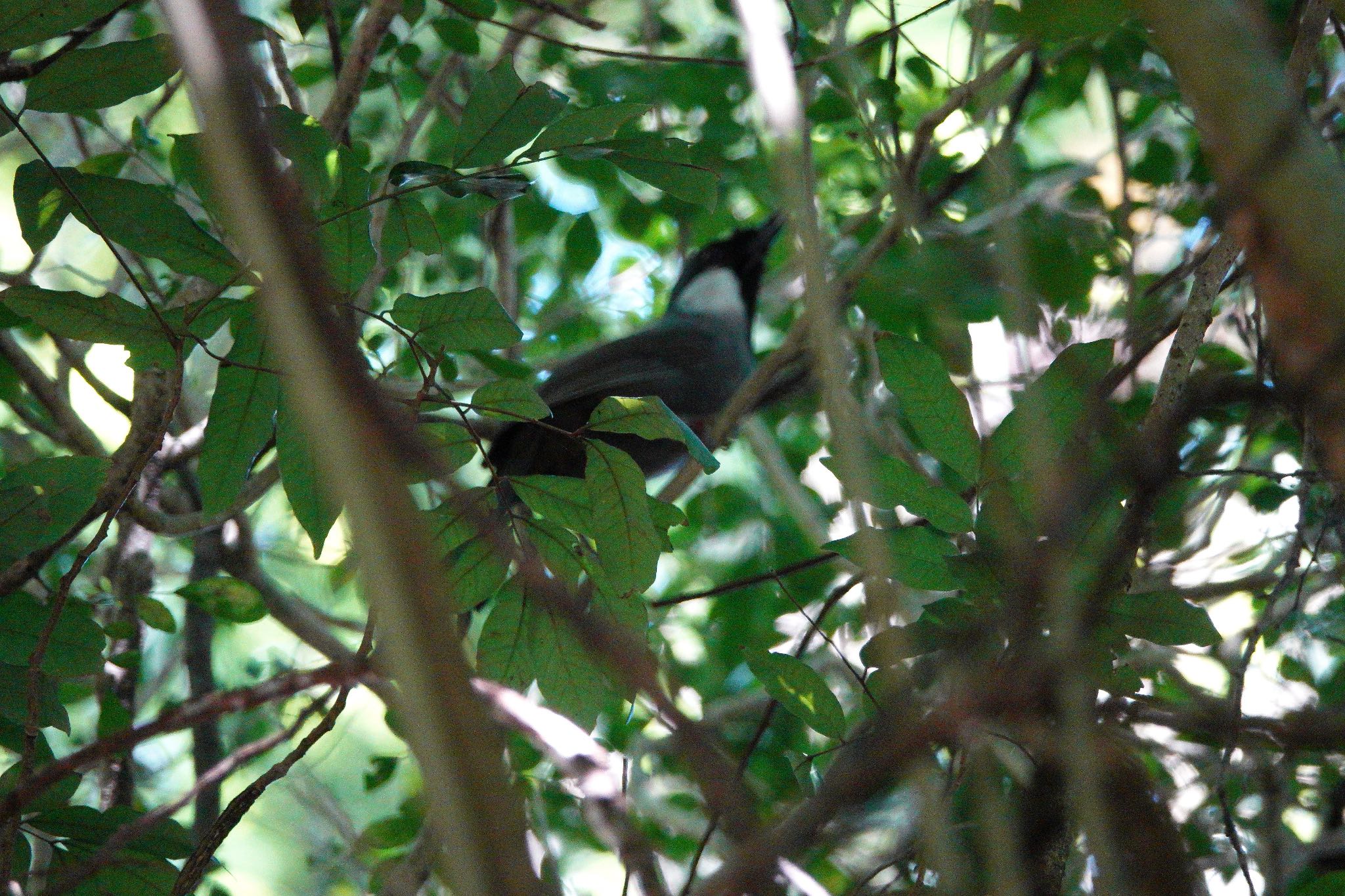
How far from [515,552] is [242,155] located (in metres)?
0.16

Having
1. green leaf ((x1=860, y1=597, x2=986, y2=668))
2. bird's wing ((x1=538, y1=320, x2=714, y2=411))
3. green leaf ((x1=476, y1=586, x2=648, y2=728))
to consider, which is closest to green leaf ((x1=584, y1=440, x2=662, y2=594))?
green leaf ((x1=476, y1=586, x2=648, y2=728))

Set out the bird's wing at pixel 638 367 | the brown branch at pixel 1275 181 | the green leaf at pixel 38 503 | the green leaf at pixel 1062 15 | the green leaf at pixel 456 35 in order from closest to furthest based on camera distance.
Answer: the brown branch at pixel 1275 181
the green leaf at pixel 1062 15
the green leaf at pixel 38 503
the green leaf at pixel 456 35
the bird's wing at pixel 638 367

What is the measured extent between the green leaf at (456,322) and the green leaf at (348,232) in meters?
0.06

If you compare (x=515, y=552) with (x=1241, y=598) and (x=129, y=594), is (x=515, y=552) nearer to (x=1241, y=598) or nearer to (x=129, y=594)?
(x=129, y=594)

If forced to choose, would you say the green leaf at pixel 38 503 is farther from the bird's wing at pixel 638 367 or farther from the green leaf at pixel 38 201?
the bird's wing at pixel 638 367

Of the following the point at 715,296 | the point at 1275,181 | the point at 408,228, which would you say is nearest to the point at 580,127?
the point at 408,228

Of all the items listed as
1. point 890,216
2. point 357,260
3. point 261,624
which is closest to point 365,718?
point 261,624

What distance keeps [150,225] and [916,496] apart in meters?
0.85

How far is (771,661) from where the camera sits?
3.94 feet

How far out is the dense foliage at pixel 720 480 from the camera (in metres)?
0.52

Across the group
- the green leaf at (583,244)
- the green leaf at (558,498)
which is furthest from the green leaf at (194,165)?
the green leaf at (583,244)

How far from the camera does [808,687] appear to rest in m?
1.20

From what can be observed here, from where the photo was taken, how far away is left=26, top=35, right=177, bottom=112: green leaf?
113cm

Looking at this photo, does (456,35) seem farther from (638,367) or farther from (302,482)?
(302,482)
